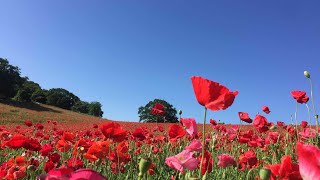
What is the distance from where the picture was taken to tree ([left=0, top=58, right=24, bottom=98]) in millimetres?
57094

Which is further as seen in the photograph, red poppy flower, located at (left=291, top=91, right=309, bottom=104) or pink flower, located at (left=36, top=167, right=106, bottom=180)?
red poppy flower, located at (left=291, top=91, right=309, bottom=104)

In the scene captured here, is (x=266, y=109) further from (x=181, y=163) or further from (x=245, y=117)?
(x=181, y=163)

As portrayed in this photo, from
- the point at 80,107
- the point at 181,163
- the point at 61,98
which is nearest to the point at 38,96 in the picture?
the point at 61,98

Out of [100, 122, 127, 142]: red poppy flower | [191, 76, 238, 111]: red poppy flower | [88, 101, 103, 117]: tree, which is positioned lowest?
[100, 122, 127, 142]: red poppy flower

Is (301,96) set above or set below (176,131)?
above

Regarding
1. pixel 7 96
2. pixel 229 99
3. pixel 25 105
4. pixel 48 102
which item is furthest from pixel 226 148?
pixel 48 102

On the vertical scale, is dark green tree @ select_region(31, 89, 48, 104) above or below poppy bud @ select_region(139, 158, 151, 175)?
above

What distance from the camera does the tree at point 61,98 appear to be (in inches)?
2838

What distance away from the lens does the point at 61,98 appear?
74.2 metres

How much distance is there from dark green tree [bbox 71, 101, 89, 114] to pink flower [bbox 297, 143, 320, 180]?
7493 centimetres

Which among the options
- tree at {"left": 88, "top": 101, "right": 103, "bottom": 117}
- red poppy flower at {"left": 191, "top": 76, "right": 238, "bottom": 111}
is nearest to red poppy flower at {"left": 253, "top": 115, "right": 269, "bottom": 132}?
red poppy flower at {"left": 191, "top": 76, "right": 238, "bottom": 111}

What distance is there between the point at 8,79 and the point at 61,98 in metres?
17.5

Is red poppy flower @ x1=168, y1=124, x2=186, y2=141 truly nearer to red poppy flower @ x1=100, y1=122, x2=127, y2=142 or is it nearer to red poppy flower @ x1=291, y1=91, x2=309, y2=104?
red poppy flower @ x1=100, y1=122, x2=127, y2=142

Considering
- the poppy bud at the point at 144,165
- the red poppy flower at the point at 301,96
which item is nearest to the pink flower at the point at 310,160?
the poppy bud at the point at 144,165
